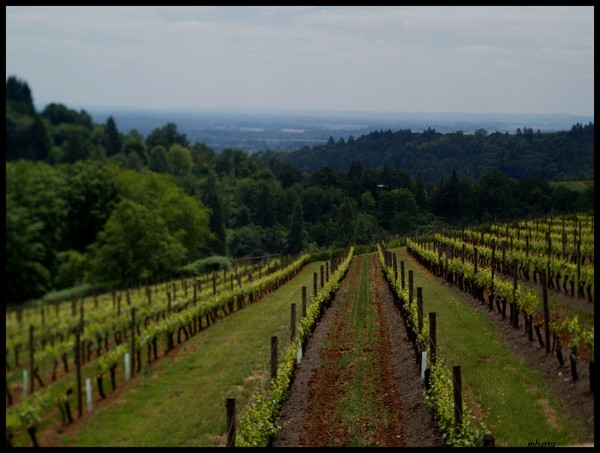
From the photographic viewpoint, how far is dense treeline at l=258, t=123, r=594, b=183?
38.9 metres

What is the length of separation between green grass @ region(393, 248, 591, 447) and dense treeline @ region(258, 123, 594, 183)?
70.4 feet

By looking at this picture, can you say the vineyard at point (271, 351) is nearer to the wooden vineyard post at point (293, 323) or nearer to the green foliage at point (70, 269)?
the wooden vineyard post at point (293, 323)

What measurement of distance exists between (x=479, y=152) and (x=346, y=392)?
30238 mm

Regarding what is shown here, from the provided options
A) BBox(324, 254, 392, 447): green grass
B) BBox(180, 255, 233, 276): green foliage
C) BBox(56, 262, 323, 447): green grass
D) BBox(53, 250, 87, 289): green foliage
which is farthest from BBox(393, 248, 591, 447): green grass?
BBox(180, 255, 233, 276): green foliage

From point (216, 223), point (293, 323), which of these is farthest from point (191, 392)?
point (216, 223)

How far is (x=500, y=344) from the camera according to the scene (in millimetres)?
13656

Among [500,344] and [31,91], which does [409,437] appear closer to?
[500,344]

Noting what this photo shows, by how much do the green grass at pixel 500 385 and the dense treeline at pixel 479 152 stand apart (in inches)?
Result: 844

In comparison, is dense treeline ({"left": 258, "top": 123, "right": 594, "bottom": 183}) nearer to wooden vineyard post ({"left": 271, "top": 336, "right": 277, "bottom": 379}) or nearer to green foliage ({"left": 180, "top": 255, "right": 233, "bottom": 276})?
green foliage ({"left": 180, "top": 255, "right": 233, "bottom": 276})

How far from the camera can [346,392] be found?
12.3 m

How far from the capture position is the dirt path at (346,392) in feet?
32.8

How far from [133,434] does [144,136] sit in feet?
503

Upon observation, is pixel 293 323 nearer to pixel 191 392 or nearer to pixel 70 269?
pixel 191 392

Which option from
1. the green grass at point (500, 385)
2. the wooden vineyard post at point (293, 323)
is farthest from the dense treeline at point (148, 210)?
the green grass at point (500, 385)
